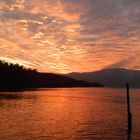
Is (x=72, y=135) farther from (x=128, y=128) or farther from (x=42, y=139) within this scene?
(x=128, y=128)

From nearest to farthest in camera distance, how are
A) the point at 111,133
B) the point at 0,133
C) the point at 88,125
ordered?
the point at 0,133
the point at 111,133
the point at 88,125

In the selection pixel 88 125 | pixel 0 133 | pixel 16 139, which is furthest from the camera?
pixel 88 125

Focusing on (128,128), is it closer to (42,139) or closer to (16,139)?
(42,139)

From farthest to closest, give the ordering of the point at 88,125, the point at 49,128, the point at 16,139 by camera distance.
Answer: the point at 88,125 < the point at 49,128 < the point at 16,139

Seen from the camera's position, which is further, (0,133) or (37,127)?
(37,127)

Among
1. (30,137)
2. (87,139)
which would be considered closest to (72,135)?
(87,139)

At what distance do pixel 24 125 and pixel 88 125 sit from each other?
1320cm

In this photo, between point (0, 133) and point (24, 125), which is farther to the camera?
point (24, 125)

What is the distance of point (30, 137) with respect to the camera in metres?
47.3

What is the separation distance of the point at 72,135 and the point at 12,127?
1245cm

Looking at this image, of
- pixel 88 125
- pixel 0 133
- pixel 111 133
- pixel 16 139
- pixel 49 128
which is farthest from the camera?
pixel 88 125

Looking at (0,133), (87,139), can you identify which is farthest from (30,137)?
(87,139)

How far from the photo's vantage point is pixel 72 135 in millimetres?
50250

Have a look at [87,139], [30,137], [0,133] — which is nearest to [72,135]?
[87,139]
